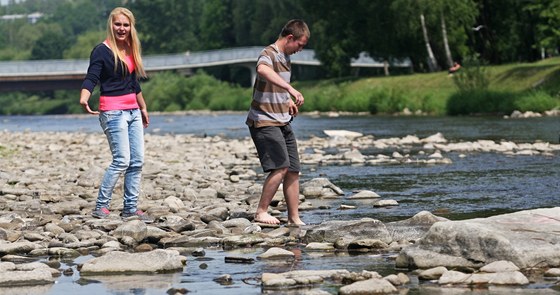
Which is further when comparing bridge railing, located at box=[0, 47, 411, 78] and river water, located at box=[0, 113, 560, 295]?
bridge railing, located at box=[0, 47, 411, 78]

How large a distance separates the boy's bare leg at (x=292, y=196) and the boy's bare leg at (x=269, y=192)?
9 centimetres

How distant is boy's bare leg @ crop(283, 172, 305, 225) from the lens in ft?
35.8

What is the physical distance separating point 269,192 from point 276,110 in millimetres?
800

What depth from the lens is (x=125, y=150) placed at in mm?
11328

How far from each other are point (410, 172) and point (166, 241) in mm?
8747

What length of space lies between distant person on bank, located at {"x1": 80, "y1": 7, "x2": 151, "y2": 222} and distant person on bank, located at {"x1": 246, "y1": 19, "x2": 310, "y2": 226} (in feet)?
4.00

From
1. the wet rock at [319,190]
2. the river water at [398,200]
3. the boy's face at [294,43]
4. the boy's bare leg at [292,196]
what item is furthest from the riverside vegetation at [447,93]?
the boy's face at [294,43]

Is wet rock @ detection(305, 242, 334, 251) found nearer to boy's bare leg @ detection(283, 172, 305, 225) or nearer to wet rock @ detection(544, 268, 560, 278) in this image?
boy's bare leg @ detection(283, 172, 305, 225)

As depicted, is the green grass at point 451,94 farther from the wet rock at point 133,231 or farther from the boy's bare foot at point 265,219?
the wet rock at point 133,231

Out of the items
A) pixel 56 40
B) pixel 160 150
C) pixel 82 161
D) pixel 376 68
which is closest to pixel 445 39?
pixel 376 68

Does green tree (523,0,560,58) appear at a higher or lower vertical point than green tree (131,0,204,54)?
higher

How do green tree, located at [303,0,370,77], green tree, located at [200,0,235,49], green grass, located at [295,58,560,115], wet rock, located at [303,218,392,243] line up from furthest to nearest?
1. green tree, located at [200,0,235,49]
2. green tree, located at [303,0,370,77]
3. green grass, located at [295,58,560,115]
4. wet rock, located at [303,218,392,243]

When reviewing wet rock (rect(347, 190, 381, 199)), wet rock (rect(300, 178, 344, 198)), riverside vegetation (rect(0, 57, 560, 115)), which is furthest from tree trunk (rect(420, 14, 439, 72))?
wet rock (rect(347, 190, 381, 199))

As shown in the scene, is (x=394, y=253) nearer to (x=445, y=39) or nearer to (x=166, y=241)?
(x=166, y=241)
